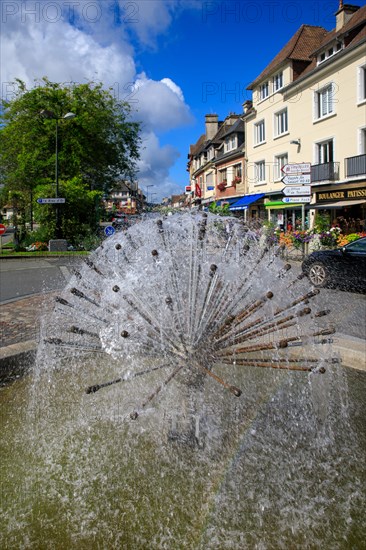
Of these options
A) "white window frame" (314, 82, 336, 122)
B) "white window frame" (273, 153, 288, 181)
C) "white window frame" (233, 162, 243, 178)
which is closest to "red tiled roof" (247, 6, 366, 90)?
"white window frame" (314, 82, 336, 122)

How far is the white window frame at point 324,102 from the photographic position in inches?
998

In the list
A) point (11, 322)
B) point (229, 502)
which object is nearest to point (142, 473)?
point (229, 502)

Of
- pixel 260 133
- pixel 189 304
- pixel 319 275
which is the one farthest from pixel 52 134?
pixel 189 304

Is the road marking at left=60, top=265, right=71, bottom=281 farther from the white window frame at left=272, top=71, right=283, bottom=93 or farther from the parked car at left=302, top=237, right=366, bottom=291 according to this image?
the white window frame at left=272, top=71, right=283, bottom=93

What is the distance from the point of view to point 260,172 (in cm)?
3494

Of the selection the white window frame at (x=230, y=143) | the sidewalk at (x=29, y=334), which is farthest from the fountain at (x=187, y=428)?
the white window frame at (x=230, y=143)

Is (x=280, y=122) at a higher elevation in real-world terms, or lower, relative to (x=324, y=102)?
higher

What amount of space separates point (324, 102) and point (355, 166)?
18.2 ft

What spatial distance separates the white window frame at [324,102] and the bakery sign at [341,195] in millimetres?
4527

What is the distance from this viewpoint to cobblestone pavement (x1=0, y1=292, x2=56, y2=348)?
19.7 feet

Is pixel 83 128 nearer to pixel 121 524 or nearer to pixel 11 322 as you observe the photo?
pixel 11 322

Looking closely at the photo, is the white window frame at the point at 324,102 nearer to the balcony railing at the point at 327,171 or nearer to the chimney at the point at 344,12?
the balcony railing at the point at 327,171

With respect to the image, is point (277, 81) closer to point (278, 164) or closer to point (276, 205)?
point (278, 164)

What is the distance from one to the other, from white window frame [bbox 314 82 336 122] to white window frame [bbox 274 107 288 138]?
134 inches
